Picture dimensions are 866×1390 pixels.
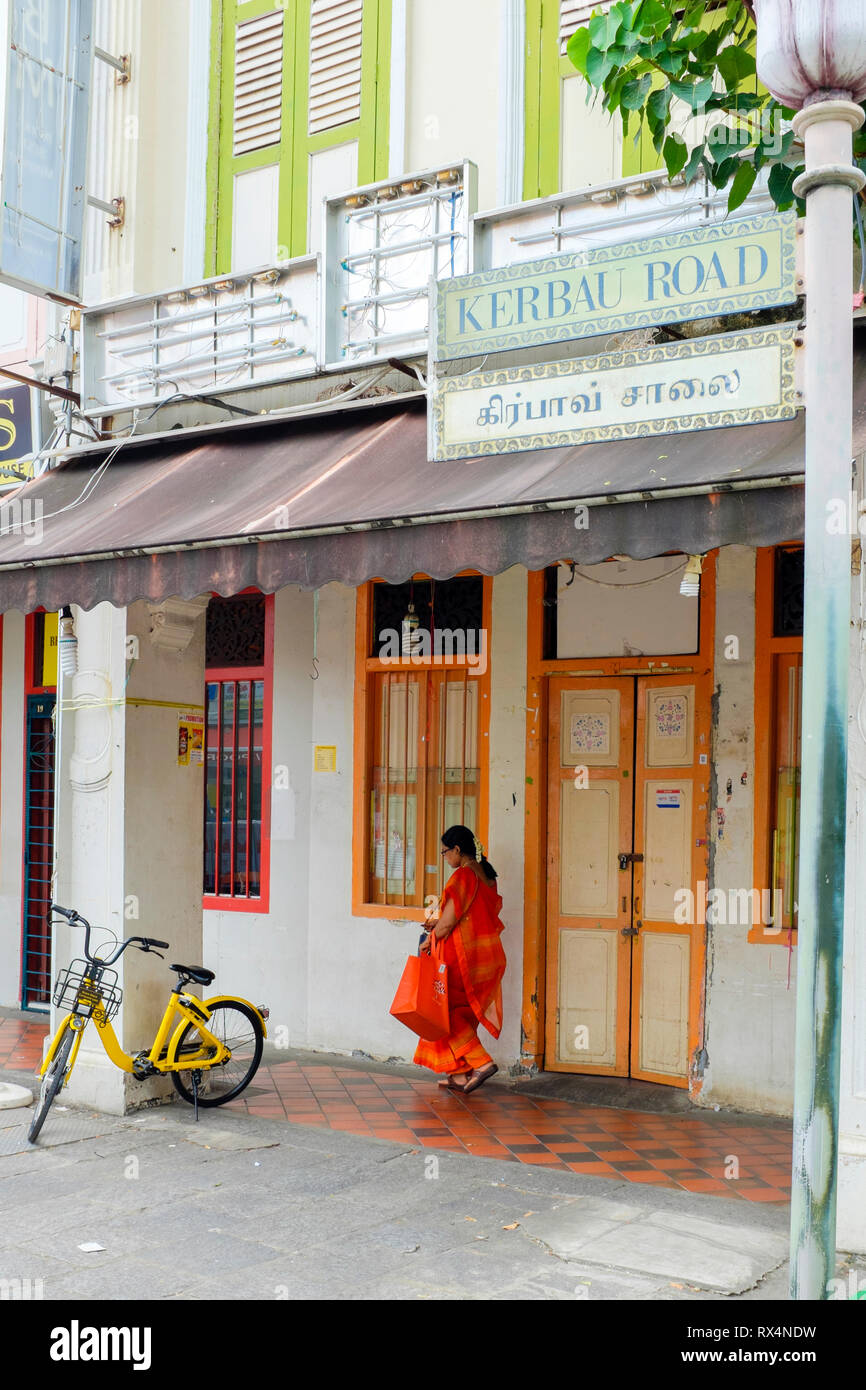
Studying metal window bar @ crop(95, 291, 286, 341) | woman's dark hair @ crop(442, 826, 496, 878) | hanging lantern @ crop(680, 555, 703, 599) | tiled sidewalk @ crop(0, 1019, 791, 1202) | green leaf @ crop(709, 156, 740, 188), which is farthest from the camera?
woman's dark hair @ crop(442, 826, 496, 878)

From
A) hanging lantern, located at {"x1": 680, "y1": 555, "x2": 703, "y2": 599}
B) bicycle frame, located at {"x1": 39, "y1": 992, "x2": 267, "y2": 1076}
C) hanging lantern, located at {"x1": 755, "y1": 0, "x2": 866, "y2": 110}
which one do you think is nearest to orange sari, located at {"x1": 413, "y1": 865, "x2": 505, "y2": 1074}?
bicycle frame, located at {"x1": 39, "y1": 992, "x2": 267, "y2": 1076}

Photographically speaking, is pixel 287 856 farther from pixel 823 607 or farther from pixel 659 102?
pixel 823 607

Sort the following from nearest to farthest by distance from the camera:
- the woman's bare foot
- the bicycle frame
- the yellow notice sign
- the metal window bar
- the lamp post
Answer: the lamp post
the bicycle frame
the metal window bar
the woman's bare foot
the yellow notice sign

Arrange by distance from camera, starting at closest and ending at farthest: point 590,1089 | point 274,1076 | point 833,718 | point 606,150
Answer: point 833,718 → point 606,150 → point 590,1089 → point 274,1076

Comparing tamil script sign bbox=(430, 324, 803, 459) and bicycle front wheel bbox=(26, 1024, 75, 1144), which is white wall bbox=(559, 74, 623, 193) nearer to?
tamil script sign bbox=(430, 324, 803, 459)

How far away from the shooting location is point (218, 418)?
8.05 meters

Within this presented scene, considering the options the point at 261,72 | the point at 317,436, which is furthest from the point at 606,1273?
the point at 261,72

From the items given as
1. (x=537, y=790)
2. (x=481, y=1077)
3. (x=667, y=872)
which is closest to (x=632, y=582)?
(x=537, y=790)

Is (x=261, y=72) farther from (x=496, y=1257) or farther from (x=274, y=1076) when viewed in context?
(x=496, y=1257)

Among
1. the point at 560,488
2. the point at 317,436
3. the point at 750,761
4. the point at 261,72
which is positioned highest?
the point at 261,72

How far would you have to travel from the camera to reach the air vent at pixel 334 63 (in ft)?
27.1

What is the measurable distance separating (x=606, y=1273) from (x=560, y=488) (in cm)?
308

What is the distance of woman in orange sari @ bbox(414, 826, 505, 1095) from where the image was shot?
25.6ft

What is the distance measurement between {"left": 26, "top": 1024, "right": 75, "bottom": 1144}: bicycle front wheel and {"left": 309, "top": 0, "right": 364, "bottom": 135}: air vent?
588 centimetres
